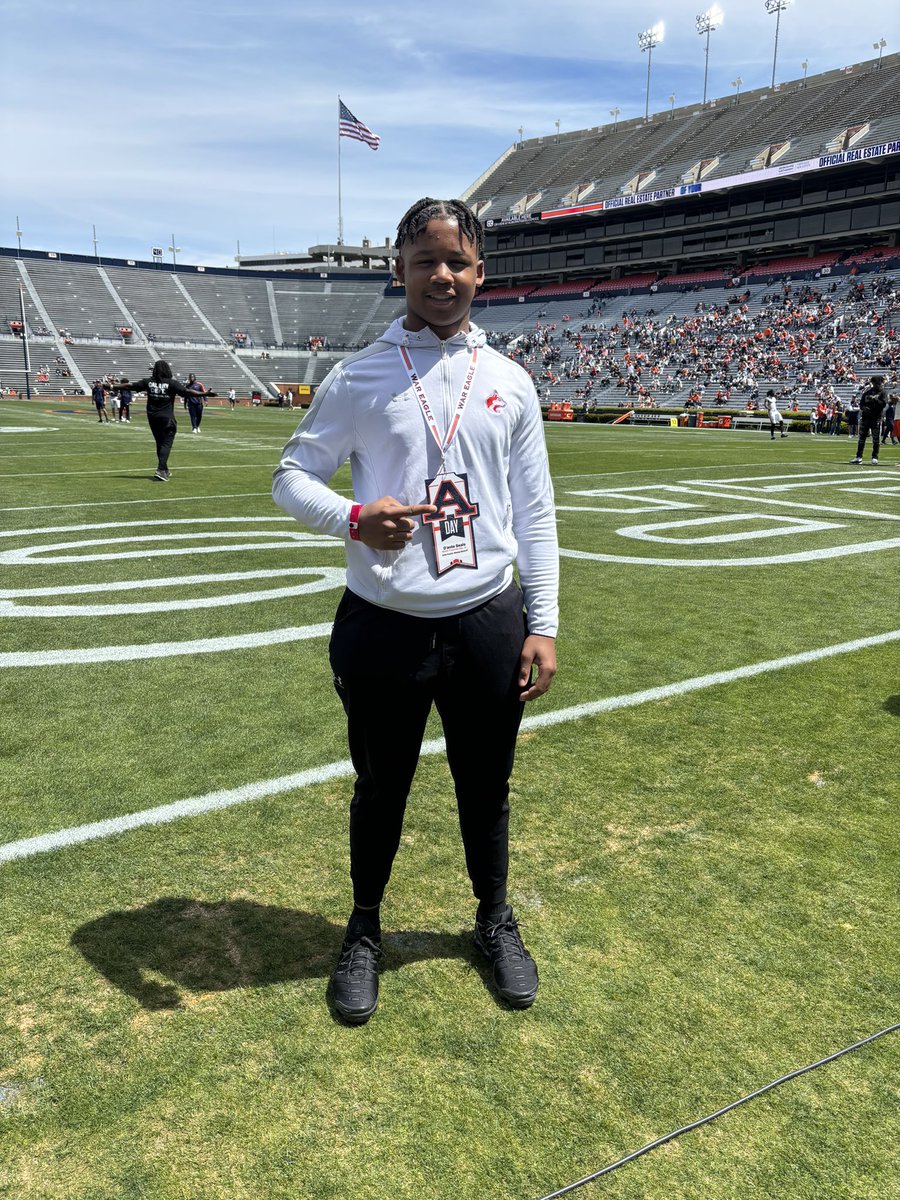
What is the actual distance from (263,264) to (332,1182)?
13315cm

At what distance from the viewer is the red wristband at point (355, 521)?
86.0 inches

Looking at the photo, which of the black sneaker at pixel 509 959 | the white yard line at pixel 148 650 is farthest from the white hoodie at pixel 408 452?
the white yard line at pixel 148 650

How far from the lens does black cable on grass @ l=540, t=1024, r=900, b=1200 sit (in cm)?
186

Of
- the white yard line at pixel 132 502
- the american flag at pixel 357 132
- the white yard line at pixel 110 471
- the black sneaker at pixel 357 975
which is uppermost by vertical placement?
the american flag at pixel 357 132

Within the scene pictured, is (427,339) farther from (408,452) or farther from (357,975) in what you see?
(357,975)

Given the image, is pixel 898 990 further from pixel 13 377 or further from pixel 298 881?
pixel 13 377

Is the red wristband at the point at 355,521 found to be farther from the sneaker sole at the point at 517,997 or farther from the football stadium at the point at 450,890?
the sneaker sole at the point at 517,997

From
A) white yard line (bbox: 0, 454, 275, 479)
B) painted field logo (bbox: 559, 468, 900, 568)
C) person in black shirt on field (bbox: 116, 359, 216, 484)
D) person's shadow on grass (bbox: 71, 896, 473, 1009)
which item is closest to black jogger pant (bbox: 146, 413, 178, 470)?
person in black shirt on field (bbox: 116, 359, 216, 484)

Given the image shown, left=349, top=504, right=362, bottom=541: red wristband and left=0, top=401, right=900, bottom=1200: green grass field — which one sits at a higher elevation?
left=349, top=504, right=362, bottom=541: red wristband

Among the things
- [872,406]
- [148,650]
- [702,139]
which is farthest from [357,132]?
[148,650]

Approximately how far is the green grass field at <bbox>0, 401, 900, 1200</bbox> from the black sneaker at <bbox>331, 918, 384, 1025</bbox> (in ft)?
0.15

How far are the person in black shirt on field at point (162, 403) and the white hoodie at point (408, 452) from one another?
11.6m

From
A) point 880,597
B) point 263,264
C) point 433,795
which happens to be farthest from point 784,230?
point 263,264

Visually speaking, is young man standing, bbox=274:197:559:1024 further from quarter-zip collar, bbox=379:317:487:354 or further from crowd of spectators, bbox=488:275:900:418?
crowd of spectators, bbox=488:275:900:418
